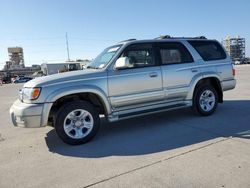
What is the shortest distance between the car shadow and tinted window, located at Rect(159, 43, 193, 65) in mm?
1450

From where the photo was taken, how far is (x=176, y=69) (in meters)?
5.57

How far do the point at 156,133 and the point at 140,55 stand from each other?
1.74m

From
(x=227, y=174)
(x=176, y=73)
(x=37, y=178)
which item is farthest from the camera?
(x=176, y=73)

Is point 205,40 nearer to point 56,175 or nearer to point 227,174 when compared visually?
point 227,174

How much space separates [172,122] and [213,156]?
6.94 feet

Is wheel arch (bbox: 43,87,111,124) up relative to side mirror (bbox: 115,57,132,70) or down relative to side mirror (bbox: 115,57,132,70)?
down

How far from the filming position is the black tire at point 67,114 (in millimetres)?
4477

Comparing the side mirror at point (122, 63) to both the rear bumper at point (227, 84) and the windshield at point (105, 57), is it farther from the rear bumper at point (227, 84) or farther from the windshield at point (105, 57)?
the rear bumper at point (227, 84)

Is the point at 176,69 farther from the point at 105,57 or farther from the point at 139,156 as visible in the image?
the point at 139,156

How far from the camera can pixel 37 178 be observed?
3348 millimetres

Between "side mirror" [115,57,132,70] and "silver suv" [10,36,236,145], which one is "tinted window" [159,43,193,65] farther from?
"side mirror" [115,57,132,70]

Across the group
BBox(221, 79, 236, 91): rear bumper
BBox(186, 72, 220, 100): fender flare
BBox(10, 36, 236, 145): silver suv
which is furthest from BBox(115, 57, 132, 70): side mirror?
BBox(221, 79, 236, 91): rear bumper

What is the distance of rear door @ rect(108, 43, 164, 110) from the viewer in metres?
4.88

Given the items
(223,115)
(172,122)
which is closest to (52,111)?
(172,122)
